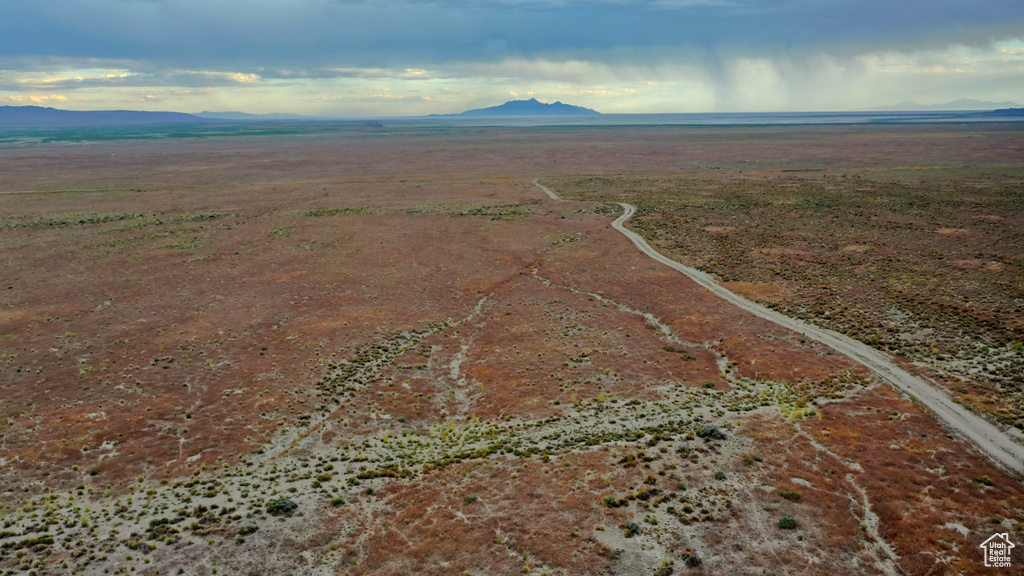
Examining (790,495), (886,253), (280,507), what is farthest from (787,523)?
(886,253)

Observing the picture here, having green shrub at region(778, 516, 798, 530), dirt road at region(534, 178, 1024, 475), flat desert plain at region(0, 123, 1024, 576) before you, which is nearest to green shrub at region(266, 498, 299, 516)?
flat desert plain at region(0, 123, 1024, 576)

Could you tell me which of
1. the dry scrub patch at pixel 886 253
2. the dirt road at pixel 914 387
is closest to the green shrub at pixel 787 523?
the dirt road at pixel 914 387

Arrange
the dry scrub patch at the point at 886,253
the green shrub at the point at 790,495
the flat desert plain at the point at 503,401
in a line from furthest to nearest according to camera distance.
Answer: the dry scrub patch at the point at 886,253
the green shrub at the point at 790,495
the flat desert plain at the point at 503,401

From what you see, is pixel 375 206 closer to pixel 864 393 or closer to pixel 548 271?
pixel 548 271

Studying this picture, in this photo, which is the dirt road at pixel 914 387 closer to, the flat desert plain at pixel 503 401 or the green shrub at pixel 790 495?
the flat desert plain at pixel 503 401

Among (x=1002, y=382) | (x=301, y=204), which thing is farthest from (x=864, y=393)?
(x=301, y=204)

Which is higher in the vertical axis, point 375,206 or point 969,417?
point 375,206
